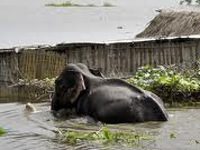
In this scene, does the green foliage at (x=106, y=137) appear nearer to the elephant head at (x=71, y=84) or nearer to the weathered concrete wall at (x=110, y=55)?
the elephant head at (x=71, y=84)

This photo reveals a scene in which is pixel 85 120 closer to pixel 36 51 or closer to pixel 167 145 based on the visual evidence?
pixel 167 145

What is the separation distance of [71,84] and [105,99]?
0.91 m

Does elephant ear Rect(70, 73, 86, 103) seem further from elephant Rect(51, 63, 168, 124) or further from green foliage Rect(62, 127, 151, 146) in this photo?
green foliage Rect(62, 127, 151, 146)

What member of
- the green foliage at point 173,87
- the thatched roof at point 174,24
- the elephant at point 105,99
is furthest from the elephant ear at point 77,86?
the thatched roof at point 174,24

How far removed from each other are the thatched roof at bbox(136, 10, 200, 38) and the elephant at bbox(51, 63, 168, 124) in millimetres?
15195

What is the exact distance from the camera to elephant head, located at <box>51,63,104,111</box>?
13.8m

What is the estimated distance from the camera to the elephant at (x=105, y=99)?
13312 millimetres

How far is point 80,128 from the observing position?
13109 millimetres

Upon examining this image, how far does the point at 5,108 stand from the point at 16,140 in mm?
4379

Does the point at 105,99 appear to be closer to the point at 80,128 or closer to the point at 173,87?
the point at 80,128

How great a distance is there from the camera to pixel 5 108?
54.3 ft

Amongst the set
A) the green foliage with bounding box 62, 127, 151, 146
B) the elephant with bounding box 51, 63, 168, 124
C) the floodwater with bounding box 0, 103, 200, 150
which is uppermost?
the elephant with bounding box 51, 63, 168, 124

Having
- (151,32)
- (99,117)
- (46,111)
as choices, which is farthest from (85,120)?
(151,32)

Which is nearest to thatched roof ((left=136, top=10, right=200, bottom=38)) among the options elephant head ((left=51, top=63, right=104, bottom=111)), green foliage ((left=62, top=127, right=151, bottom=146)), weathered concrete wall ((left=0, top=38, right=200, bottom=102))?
weathered concrete wall ((left=0, top=38, right=200, bottom=102))
